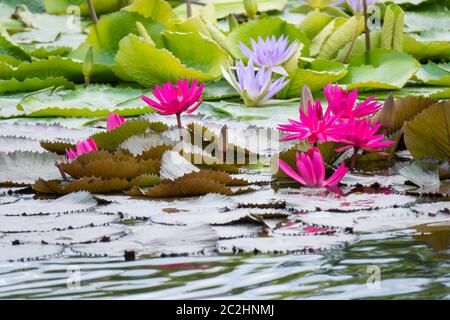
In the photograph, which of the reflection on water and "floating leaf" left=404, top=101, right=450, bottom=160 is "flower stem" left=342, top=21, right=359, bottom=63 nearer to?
"floating leaf" left=404, top=101, right=450, bottom=160

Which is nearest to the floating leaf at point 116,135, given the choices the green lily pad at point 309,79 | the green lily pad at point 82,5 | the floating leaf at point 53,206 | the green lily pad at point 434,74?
the floating leaf at point 53,206

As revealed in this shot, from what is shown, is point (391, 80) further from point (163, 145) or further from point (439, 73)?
point (163, 145)

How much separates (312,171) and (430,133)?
1.22 ft

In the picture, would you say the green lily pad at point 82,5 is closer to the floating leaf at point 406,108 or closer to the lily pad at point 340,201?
the floating leaf at point 406,108

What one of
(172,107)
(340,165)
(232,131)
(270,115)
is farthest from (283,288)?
(270,115)

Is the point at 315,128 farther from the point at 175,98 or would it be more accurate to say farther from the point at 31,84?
the point at 31,84

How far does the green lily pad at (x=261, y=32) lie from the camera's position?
4.40 m

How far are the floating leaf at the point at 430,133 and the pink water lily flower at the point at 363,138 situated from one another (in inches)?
2.6

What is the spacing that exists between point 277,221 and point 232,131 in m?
0.89

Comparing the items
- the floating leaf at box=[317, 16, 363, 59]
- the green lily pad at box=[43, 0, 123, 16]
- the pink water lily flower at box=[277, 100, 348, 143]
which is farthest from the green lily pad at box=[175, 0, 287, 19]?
the pink water lily flower at box=[277, 100, 348, 143]

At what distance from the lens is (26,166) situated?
111 inches

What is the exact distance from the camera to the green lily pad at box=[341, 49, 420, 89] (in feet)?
13.3

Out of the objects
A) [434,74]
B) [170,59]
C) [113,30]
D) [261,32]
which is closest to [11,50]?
[113,30]

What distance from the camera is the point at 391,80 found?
4.14 meters
